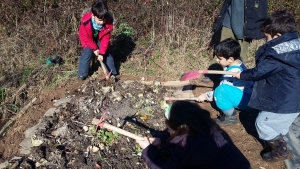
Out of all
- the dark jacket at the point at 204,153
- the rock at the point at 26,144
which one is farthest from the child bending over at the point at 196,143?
the rock at the point at 26,144

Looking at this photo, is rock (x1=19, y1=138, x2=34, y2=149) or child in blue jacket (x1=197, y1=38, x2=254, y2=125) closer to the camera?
rock (x1=19, y1=138, x2=34, y2=149)

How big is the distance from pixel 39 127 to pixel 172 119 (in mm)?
2127

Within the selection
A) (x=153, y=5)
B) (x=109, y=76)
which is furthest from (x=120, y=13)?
(x=109, y=76)

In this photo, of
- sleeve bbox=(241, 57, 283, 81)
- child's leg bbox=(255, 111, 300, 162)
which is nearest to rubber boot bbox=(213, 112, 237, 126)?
child's leg bbox=(255, 111, 300, 162)

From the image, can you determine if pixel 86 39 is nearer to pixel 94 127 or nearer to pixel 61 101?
pixel 61 101

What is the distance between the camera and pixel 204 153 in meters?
1.96

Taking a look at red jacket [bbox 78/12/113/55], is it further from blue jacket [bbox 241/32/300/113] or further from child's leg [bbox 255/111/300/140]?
child's leg [bbox 255/111/300/140]

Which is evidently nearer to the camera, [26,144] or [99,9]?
[26,144]

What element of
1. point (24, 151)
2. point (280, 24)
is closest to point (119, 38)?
point (24, 151)

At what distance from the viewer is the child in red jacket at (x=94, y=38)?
14.1 ft

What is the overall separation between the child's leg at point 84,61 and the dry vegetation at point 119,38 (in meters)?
0.27

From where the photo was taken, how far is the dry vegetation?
4719 mm

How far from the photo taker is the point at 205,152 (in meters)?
1.95

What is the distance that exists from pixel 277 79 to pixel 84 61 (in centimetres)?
290
